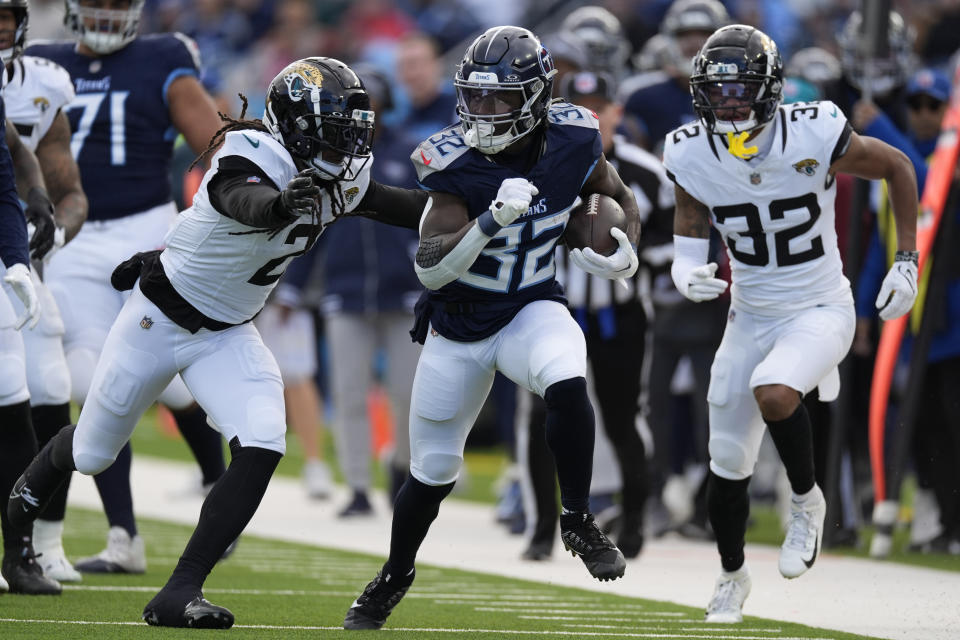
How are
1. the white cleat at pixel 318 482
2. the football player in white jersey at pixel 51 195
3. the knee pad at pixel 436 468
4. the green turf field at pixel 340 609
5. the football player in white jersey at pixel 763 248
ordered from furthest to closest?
1. the white cleat at pixel 318 482
2. the football player in white jersey at pixel 51 195
3. the football player in white jersey at pixel 763 248
4. the knee pad at pixel 436 468
5. the green turf field at pixel 340 609

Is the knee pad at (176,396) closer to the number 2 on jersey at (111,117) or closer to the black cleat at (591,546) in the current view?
the number 2 on jersey at (111,117)

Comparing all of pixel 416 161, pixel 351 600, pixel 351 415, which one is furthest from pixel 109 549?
pixel 351 415

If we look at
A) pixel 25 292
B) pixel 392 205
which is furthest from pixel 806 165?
pixel 25 292

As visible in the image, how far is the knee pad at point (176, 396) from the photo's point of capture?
19.9 feet

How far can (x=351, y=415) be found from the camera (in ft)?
29.9

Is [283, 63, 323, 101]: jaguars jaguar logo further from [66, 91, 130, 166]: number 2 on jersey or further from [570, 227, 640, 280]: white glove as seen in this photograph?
[66, 91, 130, 166]: number 2 on jersey

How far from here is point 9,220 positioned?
5.18m

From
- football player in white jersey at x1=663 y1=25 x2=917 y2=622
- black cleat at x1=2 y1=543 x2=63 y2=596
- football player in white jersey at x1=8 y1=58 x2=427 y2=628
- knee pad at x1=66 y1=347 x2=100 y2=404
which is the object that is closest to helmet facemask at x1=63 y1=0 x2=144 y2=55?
knee pad at x1=66 y1=347 x2=100 y2=404

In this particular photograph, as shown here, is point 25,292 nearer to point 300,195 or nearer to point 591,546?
point 300,195

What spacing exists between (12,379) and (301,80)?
1.39 m

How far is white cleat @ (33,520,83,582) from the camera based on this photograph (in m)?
5.81

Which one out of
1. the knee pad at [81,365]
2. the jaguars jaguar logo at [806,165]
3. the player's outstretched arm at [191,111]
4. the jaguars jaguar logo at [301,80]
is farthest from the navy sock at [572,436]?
the player's outstretched arm at [191,111]

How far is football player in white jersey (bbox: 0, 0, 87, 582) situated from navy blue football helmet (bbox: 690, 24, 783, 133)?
2.25m

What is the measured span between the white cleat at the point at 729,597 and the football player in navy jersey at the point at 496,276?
0.75m
